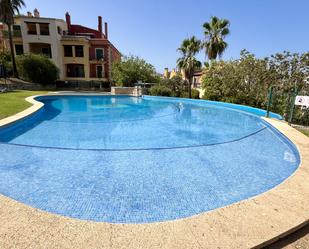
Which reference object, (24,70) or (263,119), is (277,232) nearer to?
(263,119)

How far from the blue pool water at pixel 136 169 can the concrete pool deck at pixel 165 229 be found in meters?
0.78

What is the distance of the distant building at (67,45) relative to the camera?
91.9ft

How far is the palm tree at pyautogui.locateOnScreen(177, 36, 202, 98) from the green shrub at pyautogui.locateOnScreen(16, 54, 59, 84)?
681 inches

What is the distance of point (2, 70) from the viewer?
21469 mm

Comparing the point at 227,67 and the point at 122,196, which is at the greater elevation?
the point at 227,67

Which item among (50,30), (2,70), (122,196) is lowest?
(122,196)

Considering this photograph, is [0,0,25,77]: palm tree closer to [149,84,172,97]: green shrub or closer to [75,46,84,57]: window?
[75,46,84,57]: window

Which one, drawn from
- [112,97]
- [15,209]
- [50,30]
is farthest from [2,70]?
[15,209]

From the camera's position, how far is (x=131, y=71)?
26.1 meters

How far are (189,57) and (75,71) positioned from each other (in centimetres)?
2011

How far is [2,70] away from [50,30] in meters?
10.0

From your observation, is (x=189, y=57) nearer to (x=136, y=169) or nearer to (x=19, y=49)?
(x=136, y=169)

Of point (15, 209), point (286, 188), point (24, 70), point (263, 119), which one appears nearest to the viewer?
point (15, 209)

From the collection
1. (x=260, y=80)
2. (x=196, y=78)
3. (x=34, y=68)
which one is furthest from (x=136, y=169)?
(x=196, y=78)
